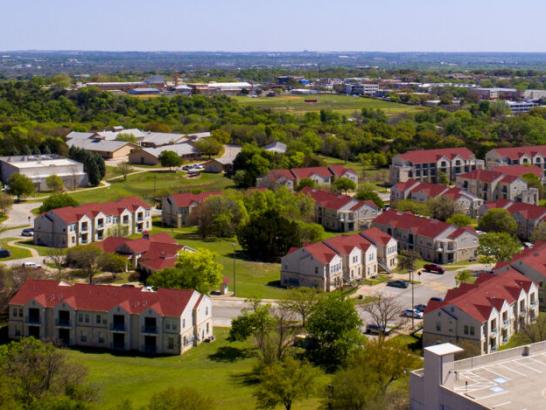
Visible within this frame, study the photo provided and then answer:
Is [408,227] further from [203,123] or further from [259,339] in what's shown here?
[203,123]

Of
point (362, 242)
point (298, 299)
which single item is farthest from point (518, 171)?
point (298, 299)

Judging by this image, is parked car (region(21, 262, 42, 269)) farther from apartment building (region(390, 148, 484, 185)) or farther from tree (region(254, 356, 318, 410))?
apartment building (region(390, 148, 484, 185))

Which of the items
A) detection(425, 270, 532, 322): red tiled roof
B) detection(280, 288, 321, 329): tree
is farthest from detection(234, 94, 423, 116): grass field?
detection(280, 288, 321, 329): tree

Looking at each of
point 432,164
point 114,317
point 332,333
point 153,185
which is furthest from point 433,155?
point 114,317

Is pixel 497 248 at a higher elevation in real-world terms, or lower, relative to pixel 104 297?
lower

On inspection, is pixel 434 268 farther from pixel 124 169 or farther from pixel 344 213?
pixel 124 169

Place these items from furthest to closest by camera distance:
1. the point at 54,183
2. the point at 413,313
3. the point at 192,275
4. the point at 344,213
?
the point at 54,183 < the point at 344,213 < the point at 192,275 < the point at 413,313
